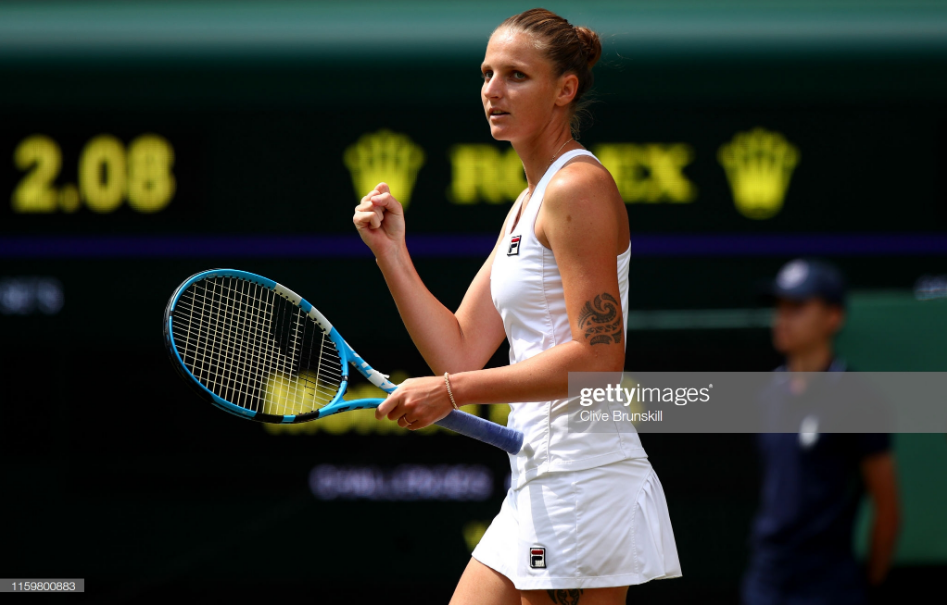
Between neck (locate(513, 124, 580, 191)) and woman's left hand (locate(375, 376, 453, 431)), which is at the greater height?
neck (locate(513, 124, 580, 191))

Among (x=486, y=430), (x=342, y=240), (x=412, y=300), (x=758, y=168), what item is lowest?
(x=486, y=430)

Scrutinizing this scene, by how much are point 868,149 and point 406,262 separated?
276cm

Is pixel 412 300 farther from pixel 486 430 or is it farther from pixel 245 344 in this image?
pixel 245 344

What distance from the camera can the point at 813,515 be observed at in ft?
8.96

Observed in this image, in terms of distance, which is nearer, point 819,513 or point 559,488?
point 559,488

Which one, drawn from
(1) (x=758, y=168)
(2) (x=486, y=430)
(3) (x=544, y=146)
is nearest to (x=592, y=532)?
(2) (x=486, y=430)

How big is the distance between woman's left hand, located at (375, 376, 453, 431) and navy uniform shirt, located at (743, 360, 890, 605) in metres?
1.38

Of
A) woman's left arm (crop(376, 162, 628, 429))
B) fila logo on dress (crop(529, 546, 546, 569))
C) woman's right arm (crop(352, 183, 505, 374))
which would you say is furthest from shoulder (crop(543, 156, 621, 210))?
fila logo on dress (crop(529, 546, 546, 569))

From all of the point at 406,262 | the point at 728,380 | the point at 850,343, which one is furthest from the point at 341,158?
the point at 406,262

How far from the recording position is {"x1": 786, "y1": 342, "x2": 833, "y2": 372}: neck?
9.52ft

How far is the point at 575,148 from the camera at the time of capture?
1856 millimetres

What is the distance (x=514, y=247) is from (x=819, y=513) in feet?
4.48

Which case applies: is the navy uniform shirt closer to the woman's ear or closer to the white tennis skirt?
the white tennis skirt

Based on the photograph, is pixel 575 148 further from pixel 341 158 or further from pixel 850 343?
pixel 341 158
